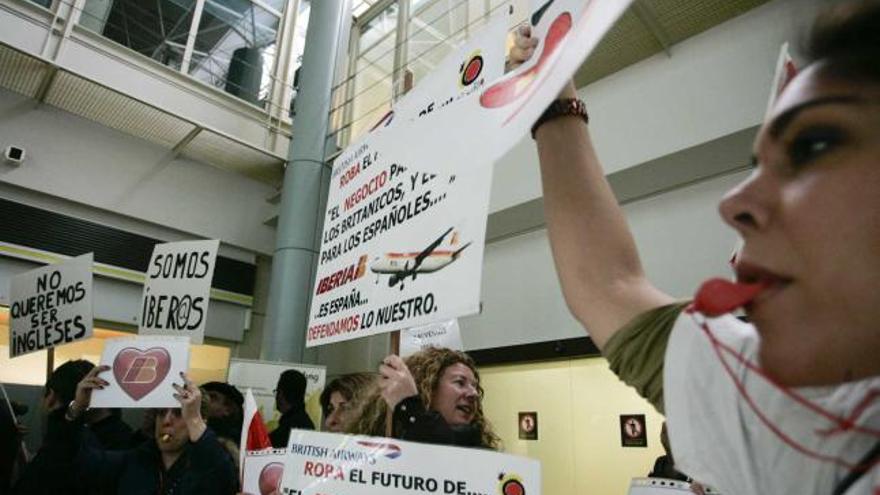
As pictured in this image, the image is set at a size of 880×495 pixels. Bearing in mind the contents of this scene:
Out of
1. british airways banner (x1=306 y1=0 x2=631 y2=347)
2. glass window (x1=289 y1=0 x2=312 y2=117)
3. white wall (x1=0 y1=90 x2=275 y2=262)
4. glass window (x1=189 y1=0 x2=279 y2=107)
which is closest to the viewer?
british airways banner (x1=306 y1=0 x2=631 y2=347)

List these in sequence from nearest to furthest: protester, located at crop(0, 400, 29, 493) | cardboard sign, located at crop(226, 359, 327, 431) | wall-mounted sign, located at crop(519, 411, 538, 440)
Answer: protester, located at crop(0, 400, 29, 493) < cardboard sign, located at crop(226, 359, 327, 431) < wall-mounted sign, located at crop(519, 411, 538, 440)

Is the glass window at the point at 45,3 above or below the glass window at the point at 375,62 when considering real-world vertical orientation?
below

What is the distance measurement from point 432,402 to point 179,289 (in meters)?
1.91

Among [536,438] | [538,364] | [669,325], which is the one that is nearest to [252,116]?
[538,364]

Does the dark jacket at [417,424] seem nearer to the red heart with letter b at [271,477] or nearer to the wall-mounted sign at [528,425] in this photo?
the red heart with letter b at [271,477]

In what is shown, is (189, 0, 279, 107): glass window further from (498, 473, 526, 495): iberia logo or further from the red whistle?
the red whistle

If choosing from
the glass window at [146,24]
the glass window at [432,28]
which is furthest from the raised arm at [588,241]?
the glass window at [146,24]

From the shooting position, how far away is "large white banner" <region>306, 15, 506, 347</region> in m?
1.11

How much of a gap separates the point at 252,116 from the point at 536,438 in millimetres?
4882

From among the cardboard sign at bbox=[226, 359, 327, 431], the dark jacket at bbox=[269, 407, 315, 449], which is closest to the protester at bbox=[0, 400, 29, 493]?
the dark jacket at bbox=[269, 407, 315, 449]

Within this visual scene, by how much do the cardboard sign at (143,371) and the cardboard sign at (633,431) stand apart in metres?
3.30

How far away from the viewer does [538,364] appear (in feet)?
16.1

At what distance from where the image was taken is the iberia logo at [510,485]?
105cm

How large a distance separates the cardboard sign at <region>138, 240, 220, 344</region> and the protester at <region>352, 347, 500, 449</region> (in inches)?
60.1
